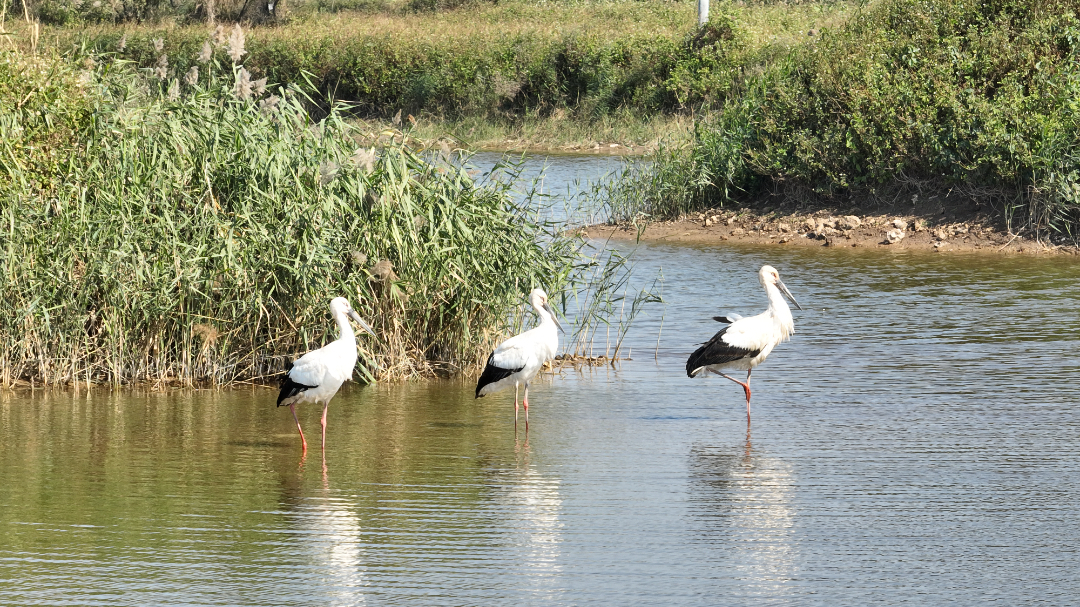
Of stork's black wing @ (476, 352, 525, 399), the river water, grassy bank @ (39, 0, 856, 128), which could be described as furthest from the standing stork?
grassy bank @ (39, 0, 856, 128)

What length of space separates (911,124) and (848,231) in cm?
204

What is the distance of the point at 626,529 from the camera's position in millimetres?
7734

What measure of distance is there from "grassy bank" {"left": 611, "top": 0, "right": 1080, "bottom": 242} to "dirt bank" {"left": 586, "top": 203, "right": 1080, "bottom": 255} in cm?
34

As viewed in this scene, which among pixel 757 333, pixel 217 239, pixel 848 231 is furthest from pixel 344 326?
pixel 848 231

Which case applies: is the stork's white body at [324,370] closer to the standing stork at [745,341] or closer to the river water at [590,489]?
the river water at [590,489]

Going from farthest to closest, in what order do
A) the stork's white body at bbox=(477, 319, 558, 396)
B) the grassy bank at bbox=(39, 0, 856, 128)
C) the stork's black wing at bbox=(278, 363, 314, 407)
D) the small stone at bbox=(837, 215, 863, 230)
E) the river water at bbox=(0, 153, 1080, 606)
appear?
the grassy bank at bbox=(39, 0, 856, 128), the small stone at bbox=(837, 215, 863, 230), the stork's white body at bbox=(477, 319, 558, 396), the stork's black wing at bbox=(278, 363, 314, 407), the river water at bbox=(0, 153, 1080, 606)

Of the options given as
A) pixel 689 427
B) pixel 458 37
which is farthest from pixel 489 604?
pixel 458 37

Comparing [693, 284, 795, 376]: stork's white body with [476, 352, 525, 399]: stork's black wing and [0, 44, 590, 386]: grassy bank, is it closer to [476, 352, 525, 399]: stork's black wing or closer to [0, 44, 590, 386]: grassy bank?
[476, 352, 525, 399]: stork's black wing

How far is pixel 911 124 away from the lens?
2189 centimetres

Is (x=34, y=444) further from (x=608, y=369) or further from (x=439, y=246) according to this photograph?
(x=608, y=369)

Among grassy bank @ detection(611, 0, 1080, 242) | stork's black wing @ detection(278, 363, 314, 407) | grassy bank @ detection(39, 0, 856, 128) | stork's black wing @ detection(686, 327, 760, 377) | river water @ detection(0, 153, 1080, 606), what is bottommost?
river water @ detection(0, 153, 1080, 606)

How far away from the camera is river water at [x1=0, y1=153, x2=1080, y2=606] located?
22.3 feet

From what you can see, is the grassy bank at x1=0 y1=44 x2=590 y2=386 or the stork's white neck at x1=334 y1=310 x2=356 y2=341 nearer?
the stork's white neck at x1=334 y1=310 x2=356 y2=341

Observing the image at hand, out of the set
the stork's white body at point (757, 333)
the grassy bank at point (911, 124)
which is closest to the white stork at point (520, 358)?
the stork's white body at point (757, 333)
